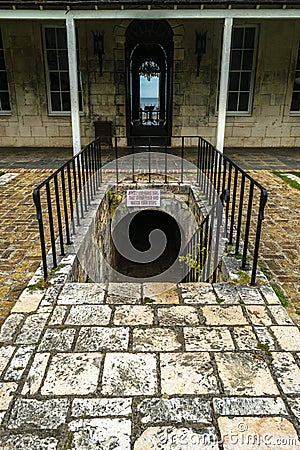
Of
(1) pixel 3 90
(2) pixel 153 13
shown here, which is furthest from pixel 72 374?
(1) pixel 3 90

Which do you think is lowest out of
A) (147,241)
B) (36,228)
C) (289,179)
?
(147,241)

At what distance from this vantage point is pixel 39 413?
171 cm

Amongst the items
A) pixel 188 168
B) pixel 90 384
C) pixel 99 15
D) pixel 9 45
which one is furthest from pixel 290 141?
pixel 90 384

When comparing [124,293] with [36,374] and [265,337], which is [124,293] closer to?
[36,374]

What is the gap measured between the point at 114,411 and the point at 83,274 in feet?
6.54

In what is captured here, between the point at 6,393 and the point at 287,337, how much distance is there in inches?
64.3

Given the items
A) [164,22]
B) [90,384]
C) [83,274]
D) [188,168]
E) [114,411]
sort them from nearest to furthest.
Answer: [114,411] → [90,384] → [83,274] → [188,168] → [164,22]

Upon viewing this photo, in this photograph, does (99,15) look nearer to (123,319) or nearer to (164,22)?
(164,22)

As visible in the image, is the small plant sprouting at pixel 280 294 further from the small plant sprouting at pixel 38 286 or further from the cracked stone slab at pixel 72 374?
the small plant sprouting at pixel 38 286

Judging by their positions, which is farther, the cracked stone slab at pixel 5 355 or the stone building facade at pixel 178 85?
the stone building facade at pixel 178 85

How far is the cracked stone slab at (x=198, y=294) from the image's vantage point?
2.61 meters

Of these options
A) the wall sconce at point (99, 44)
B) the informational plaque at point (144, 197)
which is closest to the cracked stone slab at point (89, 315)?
the informational plaque at point (144, 197)

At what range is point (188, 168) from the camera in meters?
6.44

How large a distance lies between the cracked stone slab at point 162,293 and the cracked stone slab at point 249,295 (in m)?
0.48
